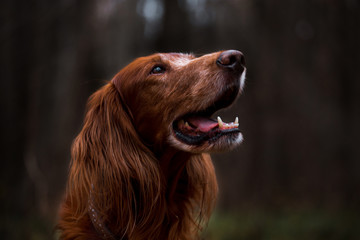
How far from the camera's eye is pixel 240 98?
7008 millimetres

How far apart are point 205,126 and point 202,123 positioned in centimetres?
4

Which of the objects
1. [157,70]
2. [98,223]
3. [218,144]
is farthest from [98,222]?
[157,70]

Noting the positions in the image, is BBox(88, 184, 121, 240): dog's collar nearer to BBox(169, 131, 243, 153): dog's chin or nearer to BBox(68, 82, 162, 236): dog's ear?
BBox(68, 82, 162, 236): dog's ear

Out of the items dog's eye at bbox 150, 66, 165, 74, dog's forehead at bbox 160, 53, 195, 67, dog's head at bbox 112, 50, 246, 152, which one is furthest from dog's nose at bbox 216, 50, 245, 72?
dog's eye at bbox 150, 66, 165, 74

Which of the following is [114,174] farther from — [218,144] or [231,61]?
[231,61]

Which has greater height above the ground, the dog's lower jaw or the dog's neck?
the dog's lower jaw

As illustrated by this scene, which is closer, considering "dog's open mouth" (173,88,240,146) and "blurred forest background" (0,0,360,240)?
"dog's open mouth" (173,88,240,146)

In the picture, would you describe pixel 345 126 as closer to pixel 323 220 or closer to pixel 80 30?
pixel 323 220

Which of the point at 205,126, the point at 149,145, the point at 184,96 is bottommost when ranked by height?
the point at 149,145

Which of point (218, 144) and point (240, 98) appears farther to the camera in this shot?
point (240, 98)

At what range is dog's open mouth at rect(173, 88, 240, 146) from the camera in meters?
2.21

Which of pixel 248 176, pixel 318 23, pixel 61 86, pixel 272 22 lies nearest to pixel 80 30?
pixel 61 86

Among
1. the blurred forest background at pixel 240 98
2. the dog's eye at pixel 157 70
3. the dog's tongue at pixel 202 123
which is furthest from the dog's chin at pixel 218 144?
the blurred forest background at pixel 240 98

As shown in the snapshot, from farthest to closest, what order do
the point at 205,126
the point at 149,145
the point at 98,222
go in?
the point at 149,145, the point at 205,126, the point at 98,222
